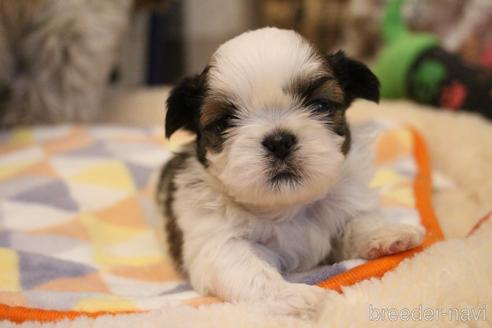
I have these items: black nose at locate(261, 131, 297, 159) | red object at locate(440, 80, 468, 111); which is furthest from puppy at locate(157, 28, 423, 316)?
red object at locate(440, 80, 468, 111)

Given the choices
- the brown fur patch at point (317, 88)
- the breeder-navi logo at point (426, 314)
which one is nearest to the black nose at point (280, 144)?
the brown fur patch at point (317, 88)

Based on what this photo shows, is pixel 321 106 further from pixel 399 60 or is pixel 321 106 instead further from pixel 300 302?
pixel 399 60

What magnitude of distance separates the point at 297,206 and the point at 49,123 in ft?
7.15

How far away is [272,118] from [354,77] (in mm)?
417

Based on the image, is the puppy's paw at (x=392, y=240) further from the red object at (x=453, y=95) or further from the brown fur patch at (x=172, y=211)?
the red object at (x=453, y=95)

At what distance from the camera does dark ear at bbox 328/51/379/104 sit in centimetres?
173

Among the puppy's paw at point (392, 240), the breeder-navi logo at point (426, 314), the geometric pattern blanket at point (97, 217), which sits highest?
the puppy's paw at point (392, 240)

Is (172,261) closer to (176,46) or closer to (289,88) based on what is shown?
(289,88)

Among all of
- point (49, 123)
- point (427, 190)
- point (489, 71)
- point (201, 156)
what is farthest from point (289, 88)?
point (49, 123)

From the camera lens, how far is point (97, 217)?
91.3 inches

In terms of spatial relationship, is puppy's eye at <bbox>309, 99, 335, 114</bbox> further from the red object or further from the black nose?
the red object

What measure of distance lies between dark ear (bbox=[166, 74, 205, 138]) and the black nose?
1.03 ft

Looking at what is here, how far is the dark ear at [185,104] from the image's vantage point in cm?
169

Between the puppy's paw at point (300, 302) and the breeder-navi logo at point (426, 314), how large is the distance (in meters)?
0.13
